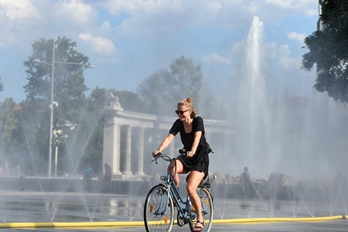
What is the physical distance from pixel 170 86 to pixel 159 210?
53.9 m

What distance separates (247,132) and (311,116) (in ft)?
13.0

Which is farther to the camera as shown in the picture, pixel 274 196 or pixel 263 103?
pixel 263 103

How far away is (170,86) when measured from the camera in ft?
208

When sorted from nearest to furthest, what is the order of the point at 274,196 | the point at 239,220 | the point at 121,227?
the point at 121,227, the point at 239,220, the point at 274,196

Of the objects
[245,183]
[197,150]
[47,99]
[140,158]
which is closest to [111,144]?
[140,158]

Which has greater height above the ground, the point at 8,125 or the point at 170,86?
the point at 170,86

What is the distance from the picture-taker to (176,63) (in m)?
68.6

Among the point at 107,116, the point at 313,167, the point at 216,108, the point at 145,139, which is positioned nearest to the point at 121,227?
the point at 313,167

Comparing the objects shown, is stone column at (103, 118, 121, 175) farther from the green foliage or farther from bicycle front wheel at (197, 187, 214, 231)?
bicycle front wheel at (197, 187, 214, 231)

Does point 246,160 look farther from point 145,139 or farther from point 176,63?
point 145,139

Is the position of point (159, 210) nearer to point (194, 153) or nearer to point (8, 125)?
point (194, 153)

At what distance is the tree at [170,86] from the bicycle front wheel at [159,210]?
47444 millimetres

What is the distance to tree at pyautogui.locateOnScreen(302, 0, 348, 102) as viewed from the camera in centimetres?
2767

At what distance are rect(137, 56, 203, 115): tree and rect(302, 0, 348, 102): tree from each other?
26980 millimetres
